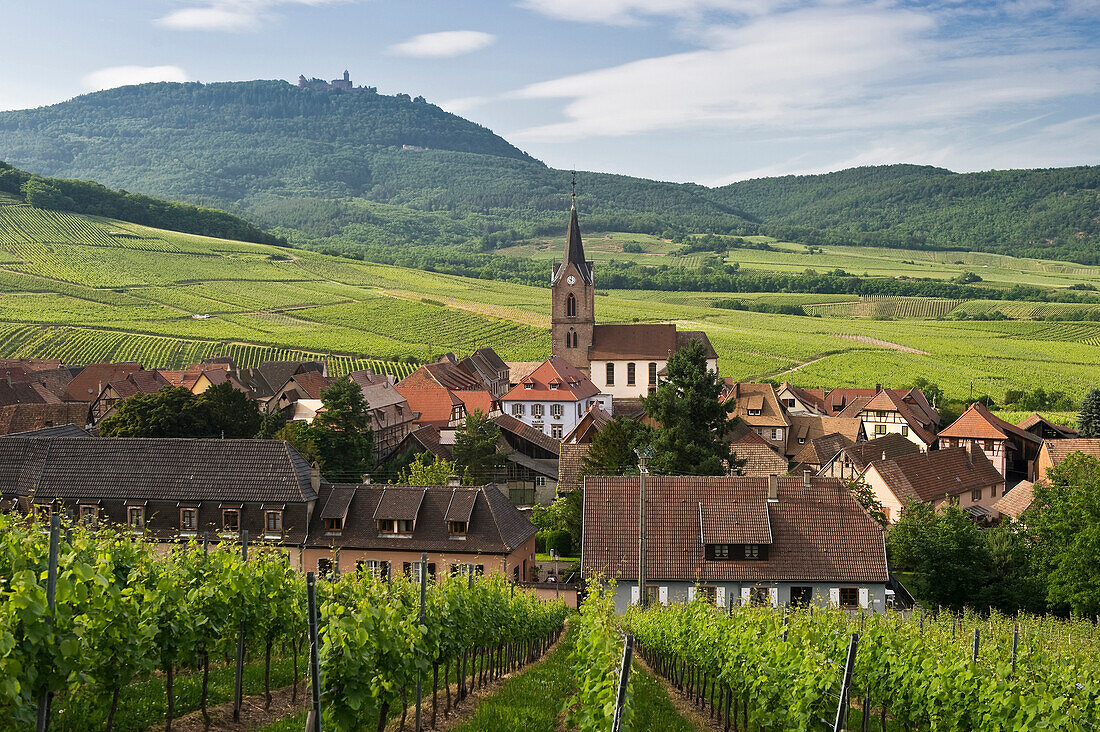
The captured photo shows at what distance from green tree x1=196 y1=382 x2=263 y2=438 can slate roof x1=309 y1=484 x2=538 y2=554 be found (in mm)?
17362

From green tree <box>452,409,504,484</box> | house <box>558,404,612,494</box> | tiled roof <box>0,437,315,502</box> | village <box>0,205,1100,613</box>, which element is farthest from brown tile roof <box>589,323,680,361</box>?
tiled roof <box>0,437,315,502</box>

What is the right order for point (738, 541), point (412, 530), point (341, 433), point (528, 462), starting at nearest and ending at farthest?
point (738, 541) → point (412, 530) → point (341, 433) → point (528, 462)

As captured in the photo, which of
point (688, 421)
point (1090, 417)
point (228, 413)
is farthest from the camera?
point (1090, 417)

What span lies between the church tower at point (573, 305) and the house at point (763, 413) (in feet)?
67.5

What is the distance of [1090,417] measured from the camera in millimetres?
75062

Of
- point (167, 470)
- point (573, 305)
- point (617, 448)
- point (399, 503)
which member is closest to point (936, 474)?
point (617, 448)

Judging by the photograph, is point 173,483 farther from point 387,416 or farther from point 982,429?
Result: point 982,429

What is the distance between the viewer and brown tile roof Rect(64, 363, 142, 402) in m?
78.3

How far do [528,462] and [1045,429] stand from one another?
133ft

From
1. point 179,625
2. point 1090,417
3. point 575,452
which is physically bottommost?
point 575,452

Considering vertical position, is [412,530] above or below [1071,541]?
above

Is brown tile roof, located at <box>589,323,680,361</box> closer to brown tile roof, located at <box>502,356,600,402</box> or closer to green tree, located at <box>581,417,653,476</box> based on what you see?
brown tile roof, located at <box>502,356,600,402</box>

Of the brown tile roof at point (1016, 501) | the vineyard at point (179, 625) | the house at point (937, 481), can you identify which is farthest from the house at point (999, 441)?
the vineyard at point (179, 625)

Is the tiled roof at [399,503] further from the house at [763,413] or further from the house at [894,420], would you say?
the house at [894,420]
